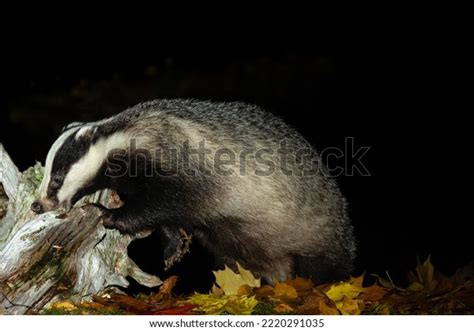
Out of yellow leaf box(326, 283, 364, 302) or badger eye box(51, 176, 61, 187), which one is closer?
yellow leaf box(326, 283, 364, 302)

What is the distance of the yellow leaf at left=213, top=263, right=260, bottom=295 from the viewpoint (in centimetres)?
337

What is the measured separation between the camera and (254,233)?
4.06 m

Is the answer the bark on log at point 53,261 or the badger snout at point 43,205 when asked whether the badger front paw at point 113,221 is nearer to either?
the bark on log at point 53,261

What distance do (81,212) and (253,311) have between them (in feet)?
3.12

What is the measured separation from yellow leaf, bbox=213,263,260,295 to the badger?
19cm

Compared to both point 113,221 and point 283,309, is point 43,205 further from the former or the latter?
point 283,309

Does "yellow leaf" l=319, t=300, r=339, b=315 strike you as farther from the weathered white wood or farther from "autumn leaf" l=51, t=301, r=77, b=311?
the weathered white wood

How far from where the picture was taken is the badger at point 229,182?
3.94 m

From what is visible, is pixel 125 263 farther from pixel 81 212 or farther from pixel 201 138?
pixel 201 138

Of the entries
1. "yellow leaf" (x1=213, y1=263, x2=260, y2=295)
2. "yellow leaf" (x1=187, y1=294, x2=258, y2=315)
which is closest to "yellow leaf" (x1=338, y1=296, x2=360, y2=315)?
"yellow leaf" (x1=187, y1=294, x2=258, y2=315)

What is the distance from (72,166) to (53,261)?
83cm

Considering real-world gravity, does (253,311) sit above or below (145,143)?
below

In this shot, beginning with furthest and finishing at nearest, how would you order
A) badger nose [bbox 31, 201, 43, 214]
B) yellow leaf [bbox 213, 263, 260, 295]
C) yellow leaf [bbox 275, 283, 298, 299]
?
badger nose [bbox 31, 201, 43, 214] → yellow leaf [bbox 213, 263, 260, 295] → yellow leaf [bbox 275, 283, 298, 299]
